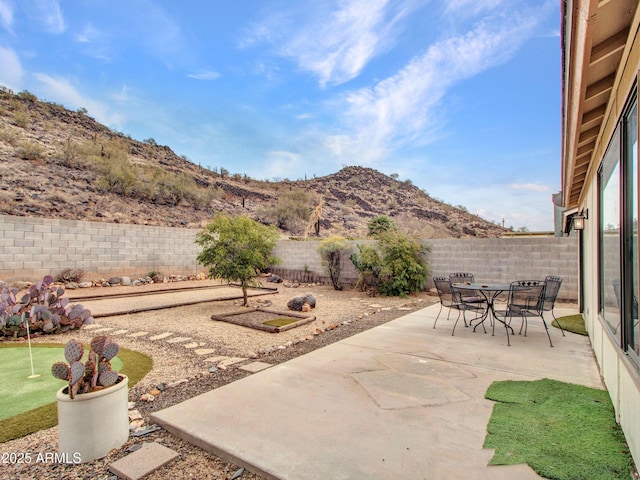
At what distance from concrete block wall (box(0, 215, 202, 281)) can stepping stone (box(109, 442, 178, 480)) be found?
33.4 feet

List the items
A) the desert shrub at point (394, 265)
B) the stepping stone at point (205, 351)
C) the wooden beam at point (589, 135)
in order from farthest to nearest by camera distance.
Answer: the desert shrub at point (394, 265) → the stepping stone at point (205, 351) → the wooden beam at point (589, 135)

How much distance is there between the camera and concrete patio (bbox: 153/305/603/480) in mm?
1971

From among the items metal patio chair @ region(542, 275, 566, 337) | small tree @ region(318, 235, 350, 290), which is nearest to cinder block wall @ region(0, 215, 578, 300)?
small tree @ region(318, 235, 350, 290)

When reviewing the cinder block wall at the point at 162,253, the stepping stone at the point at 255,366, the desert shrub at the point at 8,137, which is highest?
the desert shrub at the point at 8,137

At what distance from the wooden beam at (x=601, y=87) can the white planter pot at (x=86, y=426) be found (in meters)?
3.91

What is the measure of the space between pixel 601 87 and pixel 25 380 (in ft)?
18.9

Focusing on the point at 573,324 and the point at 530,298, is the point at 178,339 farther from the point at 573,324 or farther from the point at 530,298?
the point at 573,324

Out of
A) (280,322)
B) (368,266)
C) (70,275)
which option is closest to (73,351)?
(280,322)

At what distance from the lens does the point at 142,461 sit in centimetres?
207

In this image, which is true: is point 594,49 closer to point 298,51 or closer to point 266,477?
point 266,477

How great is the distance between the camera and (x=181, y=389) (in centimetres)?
328

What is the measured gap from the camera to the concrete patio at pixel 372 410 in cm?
197

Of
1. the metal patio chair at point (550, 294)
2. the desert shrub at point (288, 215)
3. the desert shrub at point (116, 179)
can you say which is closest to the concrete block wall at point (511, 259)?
the metal patio chair at point (550, 294)

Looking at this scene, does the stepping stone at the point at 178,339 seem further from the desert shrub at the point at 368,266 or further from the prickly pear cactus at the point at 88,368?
the desert shrub at the point at 368,266
